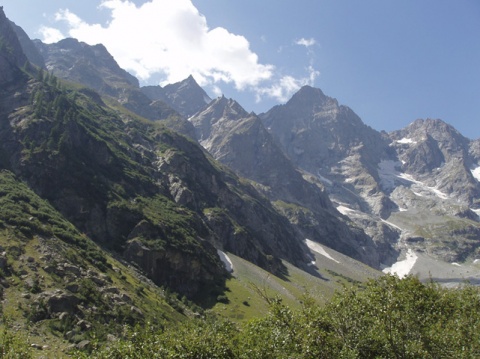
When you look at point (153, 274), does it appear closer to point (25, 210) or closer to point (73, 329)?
point (25, 210)

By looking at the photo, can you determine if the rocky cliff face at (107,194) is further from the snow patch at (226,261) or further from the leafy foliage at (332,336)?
the leafy foliage at (332,336)

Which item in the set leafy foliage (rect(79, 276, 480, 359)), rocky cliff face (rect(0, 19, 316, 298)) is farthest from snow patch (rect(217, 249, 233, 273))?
leafy foliage (rect(79, 276, 480, 359))

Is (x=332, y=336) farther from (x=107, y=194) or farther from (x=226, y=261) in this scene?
(x=226, y=261)

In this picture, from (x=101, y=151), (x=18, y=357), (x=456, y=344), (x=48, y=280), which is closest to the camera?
(x=18, y=357)

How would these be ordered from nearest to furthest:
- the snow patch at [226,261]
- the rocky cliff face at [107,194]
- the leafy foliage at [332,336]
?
the leafy foliage at [332,336], the rocky cliff face at [107,194], the snow patch at [226,261]

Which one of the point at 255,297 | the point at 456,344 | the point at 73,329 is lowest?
the point at 73,329

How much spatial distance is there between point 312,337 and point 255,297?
4029 inches

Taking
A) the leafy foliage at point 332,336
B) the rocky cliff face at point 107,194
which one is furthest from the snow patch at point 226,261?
the leafy foliage at point 332,336

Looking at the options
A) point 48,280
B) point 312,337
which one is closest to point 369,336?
point 312,337

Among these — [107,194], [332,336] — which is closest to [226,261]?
[107,194]

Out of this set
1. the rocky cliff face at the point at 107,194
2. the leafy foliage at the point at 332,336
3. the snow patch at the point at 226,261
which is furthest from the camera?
the snow patch at the point at 226,261

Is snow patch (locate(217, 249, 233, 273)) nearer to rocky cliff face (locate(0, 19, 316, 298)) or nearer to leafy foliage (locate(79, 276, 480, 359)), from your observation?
rocky cliff face (locate(0, 19, 316, 298))

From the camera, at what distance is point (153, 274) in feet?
388

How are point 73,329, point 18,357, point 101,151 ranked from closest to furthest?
1. point 18,357
2. point 73,329
3. point 101,151
